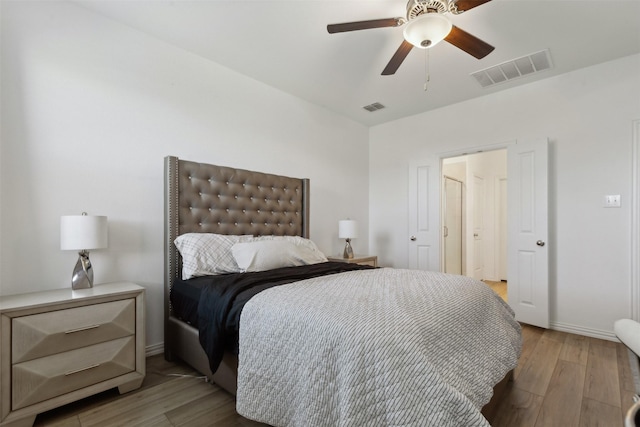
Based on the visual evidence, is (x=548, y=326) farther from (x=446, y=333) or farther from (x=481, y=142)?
(x=446, y=333)

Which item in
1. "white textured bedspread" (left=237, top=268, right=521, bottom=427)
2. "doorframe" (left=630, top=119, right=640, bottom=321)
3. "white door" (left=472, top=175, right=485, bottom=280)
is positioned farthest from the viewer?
"white door" (left=472, top=175, right=485, bottom=280)

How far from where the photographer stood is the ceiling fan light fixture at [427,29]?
1769mm

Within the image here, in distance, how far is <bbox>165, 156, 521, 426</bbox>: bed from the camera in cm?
104

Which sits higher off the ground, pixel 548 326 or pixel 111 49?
pixel 111 49

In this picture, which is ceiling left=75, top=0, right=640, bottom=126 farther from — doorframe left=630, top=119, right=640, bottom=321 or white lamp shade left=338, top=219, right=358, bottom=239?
white lamp shade left=338, top=219, right=358, bottom=239

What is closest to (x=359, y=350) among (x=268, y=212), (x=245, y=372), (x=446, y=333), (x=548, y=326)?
(x=446, y=333)

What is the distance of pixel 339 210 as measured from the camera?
169 inches

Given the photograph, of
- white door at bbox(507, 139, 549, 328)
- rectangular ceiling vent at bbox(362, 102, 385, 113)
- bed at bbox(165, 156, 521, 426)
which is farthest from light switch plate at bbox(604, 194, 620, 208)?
rectangular ceiling vent at bbox(362, 102, 385, 113)

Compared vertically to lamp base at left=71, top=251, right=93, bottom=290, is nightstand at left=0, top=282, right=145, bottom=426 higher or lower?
lower

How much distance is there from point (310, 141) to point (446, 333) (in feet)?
10.2

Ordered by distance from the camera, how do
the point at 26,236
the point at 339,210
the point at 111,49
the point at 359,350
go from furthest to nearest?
the point at 339,210
the point at 111,49
the point at 26,236
the point at 359,350

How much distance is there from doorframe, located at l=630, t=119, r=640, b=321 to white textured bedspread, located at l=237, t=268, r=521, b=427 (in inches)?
76.5

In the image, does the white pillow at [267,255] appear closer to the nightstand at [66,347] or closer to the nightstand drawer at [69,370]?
the nightstand at [66,347]

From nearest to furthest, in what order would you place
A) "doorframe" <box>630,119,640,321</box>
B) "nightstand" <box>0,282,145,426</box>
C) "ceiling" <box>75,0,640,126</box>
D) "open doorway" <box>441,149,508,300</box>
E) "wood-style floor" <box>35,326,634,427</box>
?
"nightstand" <box>0,282,145,426</box> < "wood-style floor" <box>35,326,634,427</box> < "ceiling" <box>75,0,640,126</box> < "doorframe" <box>630,119,640,321</box> < "open doorway" <box>441,149,508,300</box>
